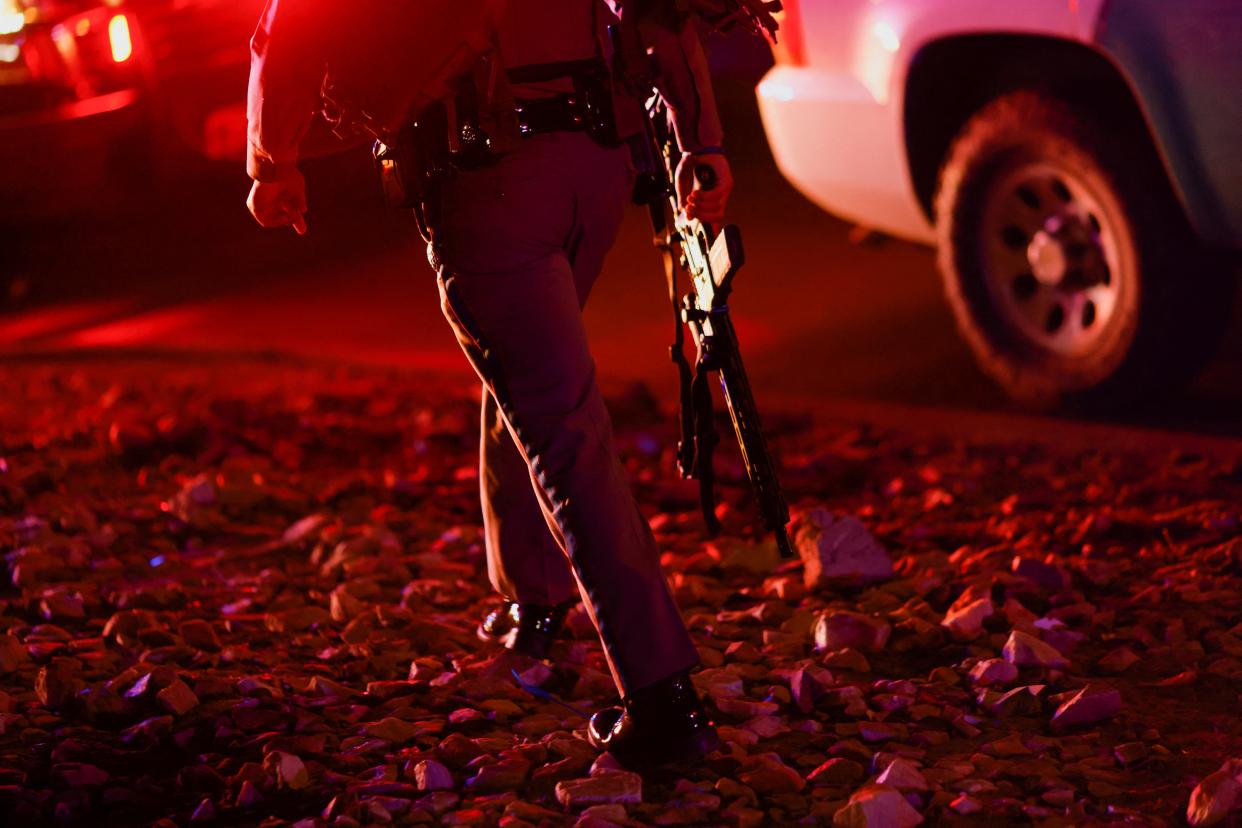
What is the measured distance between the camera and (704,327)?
3.22 metres

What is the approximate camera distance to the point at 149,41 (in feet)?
27.2

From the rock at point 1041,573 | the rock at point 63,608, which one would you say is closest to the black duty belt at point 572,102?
the rock at point 1041,573

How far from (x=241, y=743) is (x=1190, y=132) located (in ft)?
9.61

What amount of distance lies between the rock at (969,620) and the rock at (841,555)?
346 millimetres

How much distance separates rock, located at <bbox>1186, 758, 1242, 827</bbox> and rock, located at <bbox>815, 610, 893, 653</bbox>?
0.92 metres

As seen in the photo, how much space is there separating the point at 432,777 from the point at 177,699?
2.06 ft

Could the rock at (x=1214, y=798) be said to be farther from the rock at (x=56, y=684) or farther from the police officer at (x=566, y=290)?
the rock at (x=56, y=684)

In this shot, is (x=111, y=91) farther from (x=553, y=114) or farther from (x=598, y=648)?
(x=553, y=114)

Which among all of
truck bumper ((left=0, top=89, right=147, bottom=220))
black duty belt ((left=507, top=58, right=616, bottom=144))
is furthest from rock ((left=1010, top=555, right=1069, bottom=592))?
truck bumper ((left=0, top=89, right=147, bottom=220))

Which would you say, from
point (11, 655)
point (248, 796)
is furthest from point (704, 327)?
point (11, 655)

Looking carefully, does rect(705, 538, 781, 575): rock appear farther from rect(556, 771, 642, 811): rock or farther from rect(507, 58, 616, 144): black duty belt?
rect(507, 58, 616, 144): black duty belt

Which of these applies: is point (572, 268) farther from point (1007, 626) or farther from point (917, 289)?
point (917, 289)

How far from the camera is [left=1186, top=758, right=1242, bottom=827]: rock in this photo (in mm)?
2775

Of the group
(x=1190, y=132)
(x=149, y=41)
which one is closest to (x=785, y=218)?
(x=149, y=41)
